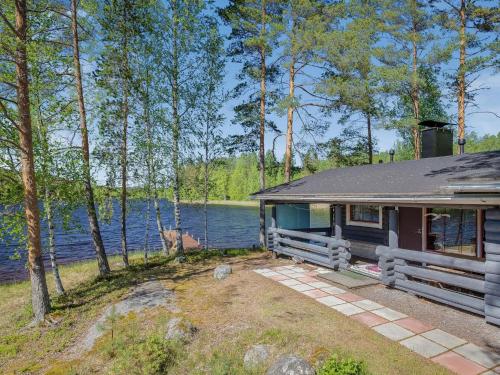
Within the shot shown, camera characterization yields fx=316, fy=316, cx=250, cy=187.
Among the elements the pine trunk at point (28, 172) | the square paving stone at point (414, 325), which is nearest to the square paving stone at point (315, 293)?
the square paving stone at point (414, 325)

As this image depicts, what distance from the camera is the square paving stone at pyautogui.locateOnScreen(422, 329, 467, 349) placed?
532 cm

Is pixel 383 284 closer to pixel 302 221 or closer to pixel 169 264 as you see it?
pixel 302 221

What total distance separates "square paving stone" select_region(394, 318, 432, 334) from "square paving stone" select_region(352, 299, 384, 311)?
75 cm

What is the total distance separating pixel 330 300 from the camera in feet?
Result: 24.8

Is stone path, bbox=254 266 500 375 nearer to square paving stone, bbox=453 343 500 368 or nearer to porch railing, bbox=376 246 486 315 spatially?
square paving stone, bbox=453 343 500 368

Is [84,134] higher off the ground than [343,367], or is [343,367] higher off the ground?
[84,134]

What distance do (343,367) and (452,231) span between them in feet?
19.7

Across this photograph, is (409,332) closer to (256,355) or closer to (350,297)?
(350,297)

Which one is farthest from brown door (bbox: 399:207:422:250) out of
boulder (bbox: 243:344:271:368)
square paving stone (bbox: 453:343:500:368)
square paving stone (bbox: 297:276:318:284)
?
boulder (bbox: 243:344:271:368)

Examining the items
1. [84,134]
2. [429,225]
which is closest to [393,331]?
[429,225]

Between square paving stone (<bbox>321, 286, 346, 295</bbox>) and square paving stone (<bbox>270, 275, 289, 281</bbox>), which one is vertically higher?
square paving stone (<bbox>321, 286, 346, 295</bbox>)

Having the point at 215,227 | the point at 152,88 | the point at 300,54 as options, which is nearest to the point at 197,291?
the point at 152,88

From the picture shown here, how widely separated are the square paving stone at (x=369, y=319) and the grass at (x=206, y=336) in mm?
227

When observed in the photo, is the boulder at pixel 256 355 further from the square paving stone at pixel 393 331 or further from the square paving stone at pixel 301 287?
the square paving stone at pixel 301 287
